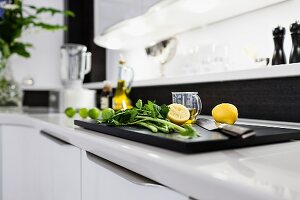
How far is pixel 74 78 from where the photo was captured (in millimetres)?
1839

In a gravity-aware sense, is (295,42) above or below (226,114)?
above

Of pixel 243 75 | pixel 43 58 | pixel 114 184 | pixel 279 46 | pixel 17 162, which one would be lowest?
pixel 17 162

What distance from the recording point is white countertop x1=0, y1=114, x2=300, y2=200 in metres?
0.29

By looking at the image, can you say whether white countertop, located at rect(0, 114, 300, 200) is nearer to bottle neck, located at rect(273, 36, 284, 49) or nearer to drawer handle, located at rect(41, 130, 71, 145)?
drawer handle, located at rect(41, 130, 71, 145)

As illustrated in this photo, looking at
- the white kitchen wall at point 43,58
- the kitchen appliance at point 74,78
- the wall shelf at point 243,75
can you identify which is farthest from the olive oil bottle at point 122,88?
the white kitchen wall at point 43,58

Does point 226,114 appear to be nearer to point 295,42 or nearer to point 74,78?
point 295,42

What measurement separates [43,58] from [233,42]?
1669 mm

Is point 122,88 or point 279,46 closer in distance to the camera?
point 279,46

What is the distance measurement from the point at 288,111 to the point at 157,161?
0.63 meters

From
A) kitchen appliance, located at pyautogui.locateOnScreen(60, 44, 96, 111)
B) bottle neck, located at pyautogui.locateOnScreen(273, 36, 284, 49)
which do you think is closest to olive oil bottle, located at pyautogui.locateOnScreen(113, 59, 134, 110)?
kitchen appliance, located at pyautogui.locateOnScreen(60, 44, 96, 111)

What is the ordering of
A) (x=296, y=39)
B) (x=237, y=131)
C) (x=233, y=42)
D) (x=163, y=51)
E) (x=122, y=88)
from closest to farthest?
1. (x=237, y=131)
2. (x=296, y=39)
3. (x=233, y=42)
4. (x=122, y=88)
5. (x=163, y=51)

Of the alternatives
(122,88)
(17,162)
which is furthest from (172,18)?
(17,162)

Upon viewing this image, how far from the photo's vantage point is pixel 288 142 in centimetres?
57

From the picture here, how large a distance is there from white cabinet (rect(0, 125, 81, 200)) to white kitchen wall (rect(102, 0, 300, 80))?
805mm
